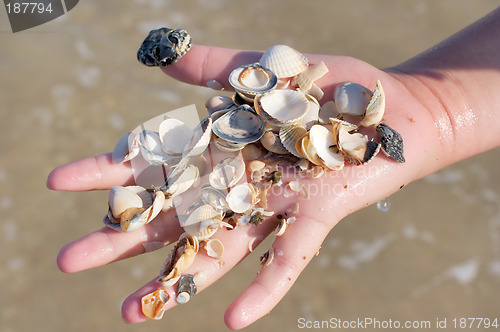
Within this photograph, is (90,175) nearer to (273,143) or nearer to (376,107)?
(273,143)

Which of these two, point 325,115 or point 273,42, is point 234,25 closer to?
point 273,42

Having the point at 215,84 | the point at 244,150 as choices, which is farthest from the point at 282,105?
the point at 215,84

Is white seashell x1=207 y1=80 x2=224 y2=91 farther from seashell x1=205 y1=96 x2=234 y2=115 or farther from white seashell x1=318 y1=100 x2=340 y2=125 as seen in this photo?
white seashell x1=318 y1=100 x2=340 y2=125

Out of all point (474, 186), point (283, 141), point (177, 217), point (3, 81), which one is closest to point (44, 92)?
point (3, 81)

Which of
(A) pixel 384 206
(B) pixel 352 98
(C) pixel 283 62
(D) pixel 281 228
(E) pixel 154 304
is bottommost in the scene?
(A) pixel 384 206

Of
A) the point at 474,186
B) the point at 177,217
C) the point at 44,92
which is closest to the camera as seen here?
the point at 177,217

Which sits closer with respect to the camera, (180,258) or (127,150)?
(180,258)

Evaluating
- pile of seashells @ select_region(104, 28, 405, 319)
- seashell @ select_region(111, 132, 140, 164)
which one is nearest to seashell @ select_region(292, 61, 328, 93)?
pile of seashells @ select_region(104, 28, 405, 319)
